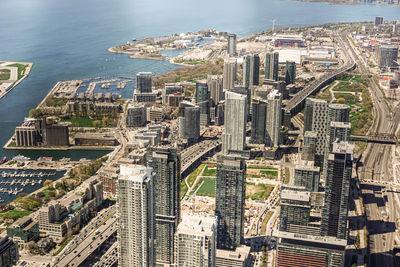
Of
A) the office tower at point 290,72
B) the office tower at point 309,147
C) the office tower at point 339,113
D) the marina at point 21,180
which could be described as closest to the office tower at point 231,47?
the office tower at point 290,72

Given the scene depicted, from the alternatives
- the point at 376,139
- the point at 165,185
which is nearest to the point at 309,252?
the point at 165,185

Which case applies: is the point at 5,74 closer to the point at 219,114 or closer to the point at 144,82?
the point at 144,82

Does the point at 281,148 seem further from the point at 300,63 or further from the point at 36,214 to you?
the point at 300,63

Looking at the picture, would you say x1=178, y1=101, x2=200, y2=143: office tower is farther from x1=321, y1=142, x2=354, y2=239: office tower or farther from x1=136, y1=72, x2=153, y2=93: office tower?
x1=321, y1=142, x2=354, y2=239: office tower

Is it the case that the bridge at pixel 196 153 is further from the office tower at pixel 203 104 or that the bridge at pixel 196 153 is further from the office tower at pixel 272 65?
the office tower at pixel 272 65

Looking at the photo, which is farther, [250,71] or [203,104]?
[250,71]

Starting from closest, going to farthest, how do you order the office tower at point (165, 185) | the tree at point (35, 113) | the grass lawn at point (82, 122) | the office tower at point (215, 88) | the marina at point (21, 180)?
1. the office tower at point (165, 185)
2. the marina at point (21, 180)
3. the grass lawn at point (82, 122)
4. the tree at point (35, 113)
5. the office tower at point (215, 88)

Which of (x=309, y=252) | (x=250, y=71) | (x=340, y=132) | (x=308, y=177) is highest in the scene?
(x=250, y=71)
